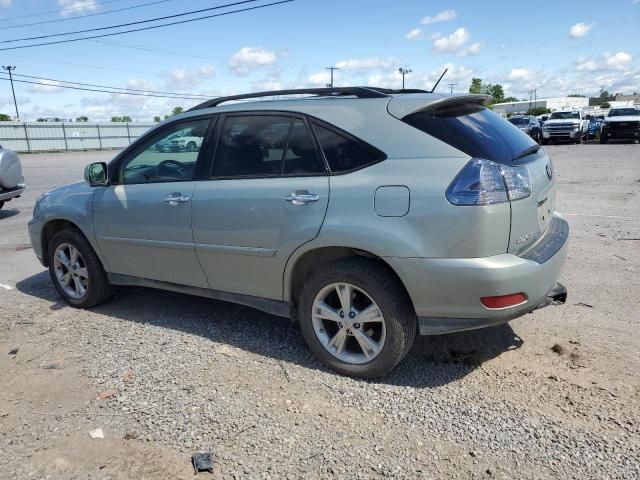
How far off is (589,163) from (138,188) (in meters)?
17.1

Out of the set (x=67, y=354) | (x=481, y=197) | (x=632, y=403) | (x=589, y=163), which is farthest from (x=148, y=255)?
(x=589, y=163)

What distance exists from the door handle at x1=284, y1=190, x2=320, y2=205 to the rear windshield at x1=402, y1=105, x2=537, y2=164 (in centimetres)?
73

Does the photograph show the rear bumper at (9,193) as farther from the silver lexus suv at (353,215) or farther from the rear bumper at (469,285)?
the rear bumper at (469,285)

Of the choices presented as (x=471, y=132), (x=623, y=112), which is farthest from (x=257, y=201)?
(x=623, y=112)

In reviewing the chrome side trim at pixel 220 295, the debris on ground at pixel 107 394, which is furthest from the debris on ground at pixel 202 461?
the chrome side trim at pixel 220 295

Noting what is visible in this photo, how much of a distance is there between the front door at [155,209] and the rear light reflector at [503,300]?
213 cm

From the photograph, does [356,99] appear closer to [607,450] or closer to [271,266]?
[271,266]

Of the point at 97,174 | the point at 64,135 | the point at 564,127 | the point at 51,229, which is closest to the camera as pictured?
the point at 97,174

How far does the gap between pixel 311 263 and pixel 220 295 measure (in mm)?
883

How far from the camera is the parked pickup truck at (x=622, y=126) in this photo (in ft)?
89.2

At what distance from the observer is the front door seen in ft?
13.2

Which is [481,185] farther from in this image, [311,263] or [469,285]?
[311,263]

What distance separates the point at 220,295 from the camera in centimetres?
404

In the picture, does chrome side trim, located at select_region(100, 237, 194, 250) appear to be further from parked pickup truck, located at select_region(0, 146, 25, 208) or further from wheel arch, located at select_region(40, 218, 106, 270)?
parked pickup truck, located at select_region(0, 146, 25, 208)
